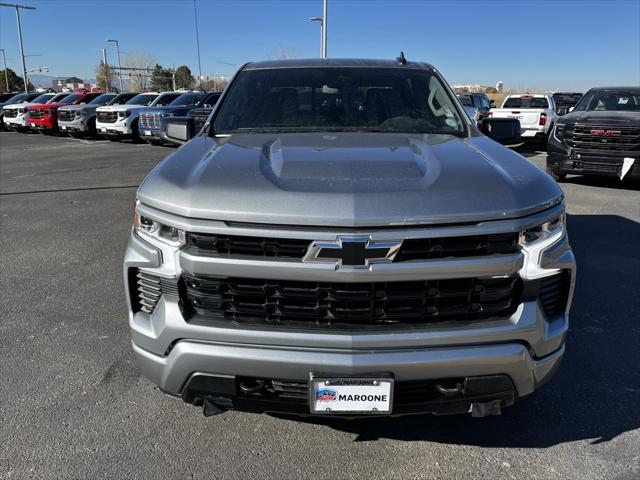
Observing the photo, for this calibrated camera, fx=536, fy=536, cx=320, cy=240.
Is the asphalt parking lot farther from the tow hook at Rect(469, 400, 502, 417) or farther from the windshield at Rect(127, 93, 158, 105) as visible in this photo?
the windshield at Rect(127, 93, 158, 105)

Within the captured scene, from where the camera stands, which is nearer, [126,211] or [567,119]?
[126,211]

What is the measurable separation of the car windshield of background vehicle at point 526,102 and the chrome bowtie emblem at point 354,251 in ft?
54.4

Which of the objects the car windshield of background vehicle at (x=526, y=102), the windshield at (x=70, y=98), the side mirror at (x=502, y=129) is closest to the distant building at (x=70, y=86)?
the windshield at (x=70, y=98)

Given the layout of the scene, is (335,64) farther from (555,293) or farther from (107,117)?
(107,117)

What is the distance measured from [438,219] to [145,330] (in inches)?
52.0

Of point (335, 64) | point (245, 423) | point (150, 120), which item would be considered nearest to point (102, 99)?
point (150, 120)

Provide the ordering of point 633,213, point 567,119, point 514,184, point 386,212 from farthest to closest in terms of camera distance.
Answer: point 567,119, point 633,213, point 514,184, point 386,212

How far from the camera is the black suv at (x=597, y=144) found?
9.09 m

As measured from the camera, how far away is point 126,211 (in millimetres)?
7777

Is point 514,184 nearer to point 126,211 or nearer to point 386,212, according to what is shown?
point 386,212

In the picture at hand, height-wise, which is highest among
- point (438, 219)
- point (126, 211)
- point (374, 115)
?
point (374, 115)

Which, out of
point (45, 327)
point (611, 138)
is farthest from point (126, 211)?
point (611, 138)

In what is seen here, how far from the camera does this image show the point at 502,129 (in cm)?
379

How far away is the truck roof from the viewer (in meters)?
3.94
